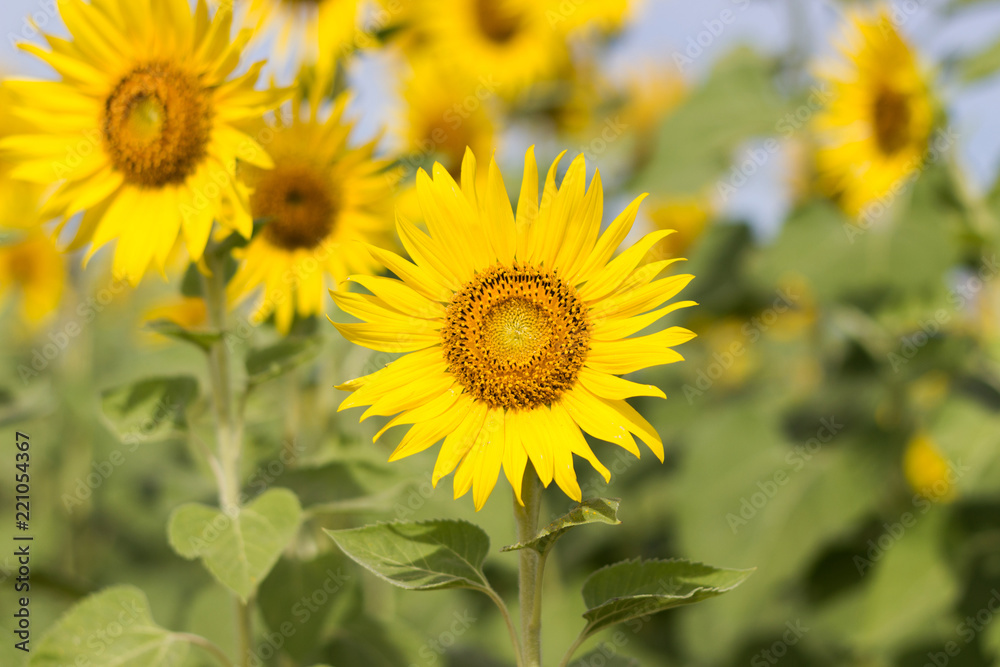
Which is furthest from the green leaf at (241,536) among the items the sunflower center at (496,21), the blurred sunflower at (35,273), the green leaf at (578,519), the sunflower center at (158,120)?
the sunflower center at (496,21)

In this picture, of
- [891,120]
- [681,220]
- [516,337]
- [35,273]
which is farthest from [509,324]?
[35,273]

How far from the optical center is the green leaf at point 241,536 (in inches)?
48.2

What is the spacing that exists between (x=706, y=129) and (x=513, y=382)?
211cm

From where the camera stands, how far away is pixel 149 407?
1.49 meters

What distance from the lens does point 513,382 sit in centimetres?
115

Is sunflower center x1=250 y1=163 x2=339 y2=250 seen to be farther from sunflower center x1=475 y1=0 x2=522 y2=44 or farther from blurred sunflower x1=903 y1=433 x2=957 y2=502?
sunflower center x1=475 y1=0 x2=522 y2=44

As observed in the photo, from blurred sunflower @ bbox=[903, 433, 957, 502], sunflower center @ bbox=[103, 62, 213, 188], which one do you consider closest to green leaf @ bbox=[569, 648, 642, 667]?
sunflower center @ bbox=[103, 62, 213, 188]

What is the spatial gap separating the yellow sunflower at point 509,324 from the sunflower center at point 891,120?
1846mm

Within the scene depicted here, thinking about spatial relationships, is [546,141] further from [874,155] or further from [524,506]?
[524,506]

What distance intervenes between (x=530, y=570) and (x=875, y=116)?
6.95 ft

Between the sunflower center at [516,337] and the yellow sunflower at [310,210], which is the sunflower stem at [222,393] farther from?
the sunflower center at [516,337]

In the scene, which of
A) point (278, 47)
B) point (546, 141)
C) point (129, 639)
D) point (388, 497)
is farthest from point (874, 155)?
point (129, 639)

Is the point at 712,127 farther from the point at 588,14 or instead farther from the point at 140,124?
the point at 140,124

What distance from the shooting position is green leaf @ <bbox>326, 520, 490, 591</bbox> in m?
1.10
